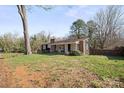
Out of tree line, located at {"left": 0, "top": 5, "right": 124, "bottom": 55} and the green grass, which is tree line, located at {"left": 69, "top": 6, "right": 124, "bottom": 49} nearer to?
tree line, located at {"left": 0, "top": 5, "right": 124, "bottom": 55}

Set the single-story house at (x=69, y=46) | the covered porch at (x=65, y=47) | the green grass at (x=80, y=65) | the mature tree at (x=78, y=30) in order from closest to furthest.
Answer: the green grass at (x=80, y=65)
the single-story house at (x=69, y=46)
the covered porch at (x=65, y=47)
the mature tree at (x=78, y=30)

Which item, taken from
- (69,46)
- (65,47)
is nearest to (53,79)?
(69,46)

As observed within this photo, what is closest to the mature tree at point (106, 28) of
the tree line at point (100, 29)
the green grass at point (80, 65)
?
the tree line at point (100, 29)

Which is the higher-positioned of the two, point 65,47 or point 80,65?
point 65,47

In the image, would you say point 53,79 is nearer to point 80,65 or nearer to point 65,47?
point 80,65

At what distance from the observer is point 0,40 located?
2944cm

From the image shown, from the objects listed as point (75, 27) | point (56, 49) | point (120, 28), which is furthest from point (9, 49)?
point (120, 28)

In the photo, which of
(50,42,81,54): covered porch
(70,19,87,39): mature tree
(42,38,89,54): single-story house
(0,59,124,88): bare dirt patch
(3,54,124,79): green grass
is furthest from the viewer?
(70,19,87,39): mature tree

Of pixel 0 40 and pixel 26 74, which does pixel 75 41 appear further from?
pixel 26 74

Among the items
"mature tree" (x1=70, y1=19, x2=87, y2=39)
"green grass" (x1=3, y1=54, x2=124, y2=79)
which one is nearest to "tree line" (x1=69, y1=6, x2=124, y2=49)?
"mature tree" (x1=70, y1=19, x2=87, y2=39)

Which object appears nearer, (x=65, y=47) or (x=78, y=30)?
(x=65, y=47)

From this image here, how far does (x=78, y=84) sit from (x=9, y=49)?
22.9 meters

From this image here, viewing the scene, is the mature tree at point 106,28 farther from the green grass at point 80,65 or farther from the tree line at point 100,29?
the green grass at point 80,65
